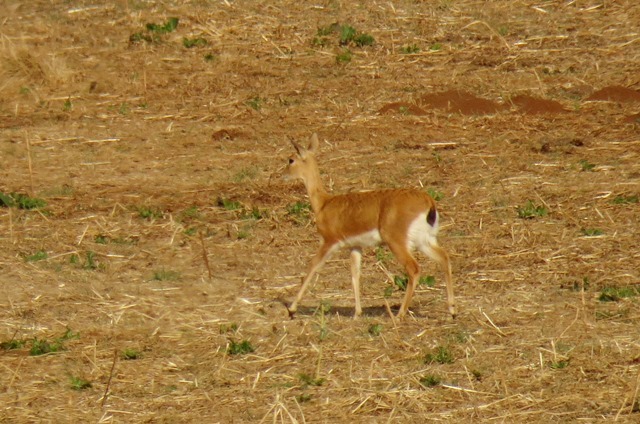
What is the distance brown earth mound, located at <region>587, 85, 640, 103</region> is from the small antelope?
6.64m

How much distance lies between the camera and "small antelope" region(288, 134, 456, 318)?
9469mm

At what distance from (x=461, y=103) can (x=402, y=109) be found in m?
0.71

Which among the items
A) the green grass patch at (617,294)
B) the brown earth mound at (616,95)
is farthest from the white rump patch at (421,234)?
the brown earth mound at (616,95)

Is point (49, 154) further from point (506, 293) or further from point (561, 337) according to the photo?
point (561, 337)

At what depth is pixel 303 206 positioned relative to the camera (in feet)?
41.6

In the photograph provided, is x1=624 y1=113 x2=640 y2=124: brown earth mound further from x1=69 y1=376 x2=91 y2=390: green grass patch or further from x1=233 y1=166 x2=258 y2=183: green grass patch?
x1=69 y1=376 x2=91 y2=390: green grass patch

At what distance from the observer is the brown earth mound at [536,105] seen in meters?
15.5

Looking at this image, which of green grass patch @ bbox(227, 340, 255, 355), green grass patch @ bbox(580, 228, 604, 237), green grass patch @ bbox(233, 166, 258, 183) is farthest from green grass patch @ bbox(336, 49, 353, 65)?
green grass patch @ bbox(227, 340, 255, 355)

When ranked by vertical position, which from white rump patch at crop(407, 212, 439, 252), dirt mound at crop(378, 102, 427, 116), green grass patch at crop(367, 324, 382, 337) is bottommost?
dirt mound at crop(378, 102, 427, 116)

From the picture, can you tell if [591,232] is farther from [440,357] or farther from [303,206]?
[440,357]

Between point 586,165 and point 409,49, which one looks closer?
point 586,165

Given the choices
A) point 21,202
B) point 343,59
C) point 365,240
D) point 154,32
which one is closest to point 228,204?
point 21,202

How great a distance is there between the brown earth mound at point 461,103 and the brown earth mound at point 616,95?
117 centimetres

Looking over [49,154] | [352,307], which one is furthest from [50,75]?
[352,307]
